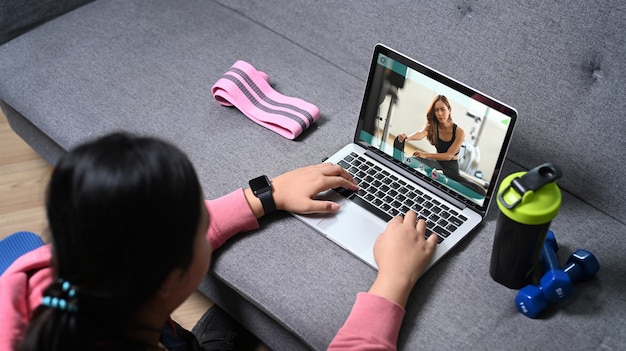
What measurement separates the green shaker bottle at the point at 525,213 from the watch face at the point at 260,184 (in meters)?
0.46

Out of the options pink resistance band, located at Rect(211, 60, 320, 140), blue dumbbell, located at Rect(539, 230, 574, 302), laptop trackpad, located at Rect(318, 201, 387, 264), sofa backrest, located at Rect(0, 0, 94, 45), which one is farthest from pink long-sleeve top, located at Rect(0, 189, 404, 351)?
sofa backrest, located at Rect(0, 0, 94, 45)

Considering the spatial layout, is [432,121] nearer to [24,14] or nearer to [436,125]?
[436,125]

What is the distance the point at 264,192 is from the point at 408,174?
1.04 feet

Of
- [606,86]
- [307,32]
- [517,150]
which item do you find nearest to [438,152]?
[517,150]

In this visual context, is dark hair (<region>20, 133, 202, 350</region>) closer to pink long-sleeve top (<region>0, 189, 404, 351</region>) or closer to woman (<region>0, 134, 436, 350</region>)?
woman (<region>0, 134, 436, 350</region>)

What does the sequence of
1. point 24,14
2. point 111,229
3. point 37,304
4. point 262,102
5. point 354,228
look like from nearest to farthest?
1. point 111,229
2. point 37,304
3. point 354,228
4. point 262,102
5. point 24,14

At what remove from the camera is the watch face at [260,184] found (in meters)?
1.36

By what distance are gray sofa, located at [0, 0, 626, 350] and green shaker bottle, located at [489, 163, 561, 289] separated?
0.10 meters

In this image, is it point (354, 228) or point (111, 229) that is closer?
point (111, 229)

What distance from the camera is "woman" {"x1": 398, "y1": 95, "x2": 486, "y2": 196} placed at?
4.40 ft

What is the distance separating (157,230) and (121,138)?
0.43ft

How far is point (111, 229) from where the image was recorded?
0.84 metres

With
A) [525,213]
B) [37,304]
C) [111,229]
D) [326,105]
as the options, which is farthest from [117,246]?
[326,105]

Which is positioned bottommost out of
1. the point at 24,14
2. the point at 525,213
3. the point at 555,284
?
the point at 24,14
